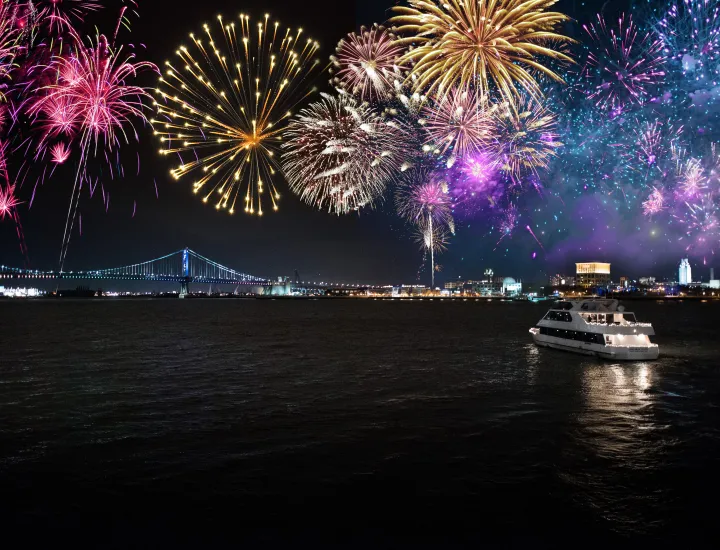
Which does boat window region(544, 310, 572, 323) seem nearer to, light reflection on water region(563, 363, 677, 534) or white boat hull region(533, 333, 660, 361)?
white boat hull region(533, 333, 660, 361)

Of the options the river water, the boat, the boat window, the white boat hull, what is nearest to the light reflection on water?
the river water

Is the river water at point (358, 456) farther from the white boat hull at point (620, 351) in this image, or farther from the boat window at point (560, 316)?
the boat window at point (560, 316)

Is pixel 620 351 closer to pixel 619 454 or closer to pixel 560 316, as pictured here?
pixel 560 316

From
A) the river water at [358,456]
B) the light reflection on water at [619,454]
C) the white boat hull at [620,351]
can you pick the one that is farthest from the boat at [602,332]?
the light reflection on water at [619,454]

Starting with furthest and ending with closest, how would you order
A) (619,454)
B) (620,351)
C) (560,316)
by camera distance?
(560,316) → (620,351) → (619,454)

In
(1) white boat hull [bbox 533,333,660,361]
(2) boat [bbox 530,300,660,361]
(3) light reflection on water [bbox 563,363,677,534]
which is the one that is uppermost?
(2) boat [bbox 530,300,660,361]

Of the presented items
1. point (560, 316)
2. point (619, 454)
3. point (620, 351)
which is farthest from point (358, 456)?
point (560, 316)

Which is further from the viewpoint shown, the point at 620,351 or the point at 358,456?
the point at 620,351
